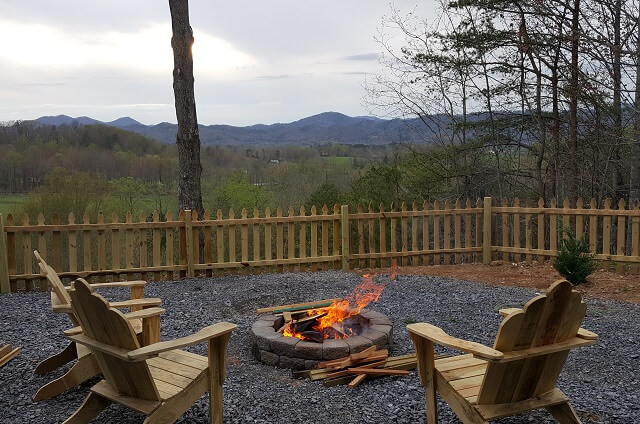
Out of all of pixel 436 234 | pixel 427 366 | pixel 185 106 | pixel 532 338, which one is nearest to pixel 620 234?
pixel 436 234

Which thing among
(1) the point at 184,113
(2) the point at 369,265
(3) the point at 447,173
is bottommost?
(2) the point at 369,265

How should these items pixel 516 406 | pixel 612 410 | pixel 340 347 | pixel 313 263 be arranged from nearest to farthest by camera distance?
pixel 516 406, pixel 612 410, pixel 340 347, pixel 313 263

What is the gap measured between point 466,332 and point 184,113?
21.3 ft

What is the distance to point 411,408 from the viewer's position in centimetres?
383

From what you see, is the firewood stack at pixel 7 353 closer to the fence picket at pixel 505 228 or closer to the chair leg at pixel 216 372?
the chair leg at pixel 216 372

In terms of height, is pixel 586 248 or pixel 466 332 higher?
pixel 586 248

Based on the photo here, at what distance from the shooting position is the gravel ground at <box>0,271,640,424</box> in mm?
3779

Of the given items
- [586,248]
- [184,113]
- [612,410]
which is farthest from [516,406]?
[184,113]

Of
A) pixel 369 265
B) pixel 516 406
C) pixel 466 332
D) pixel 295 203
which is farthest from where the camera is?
pixel 295 203

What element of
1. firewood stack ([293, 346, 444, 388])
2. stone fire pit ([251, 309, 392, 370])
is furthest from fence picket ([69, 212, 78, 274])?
firewood stack ([293, 346, 444, 388])

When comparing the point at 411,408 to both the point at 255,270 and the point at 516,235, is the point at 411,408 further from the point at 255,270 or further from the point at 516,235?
the point at 516,235

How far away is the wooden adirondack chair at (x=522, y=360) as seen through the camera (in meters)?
2.91

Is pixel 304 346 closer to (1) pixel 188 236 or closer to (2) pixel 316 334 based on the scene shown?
(2) pixel 316 334

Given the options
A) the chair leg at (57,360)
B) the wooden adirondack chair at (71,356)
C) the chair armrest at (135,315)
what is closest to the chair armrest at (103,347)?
the chair armrest at (135,315)
